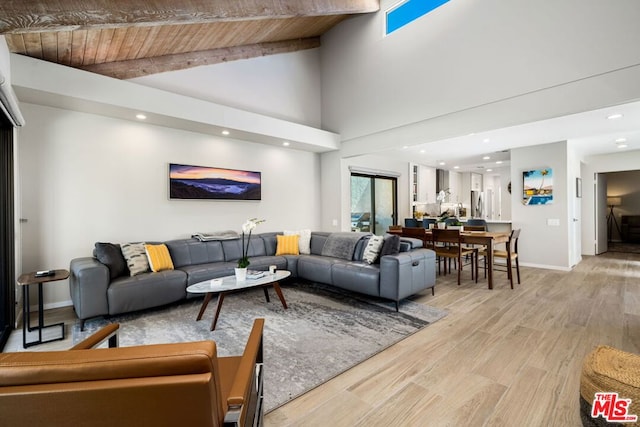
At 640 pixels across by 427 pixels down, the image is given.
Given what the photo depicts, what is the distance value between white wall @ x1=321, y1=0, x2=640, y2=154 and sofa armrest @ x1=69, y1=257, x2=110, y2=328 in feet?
15.9

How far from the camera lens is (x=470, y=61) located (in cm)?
431

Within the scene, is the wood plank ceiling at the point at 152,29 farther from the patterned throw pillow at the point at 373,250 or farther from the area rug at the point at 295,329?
the patterned throw pillow at the point at 373,250

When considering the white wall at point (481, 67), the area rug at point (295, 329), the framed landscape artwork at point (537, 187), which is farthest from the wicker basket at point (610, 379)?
the framed landscape artwork at point (537, 187)

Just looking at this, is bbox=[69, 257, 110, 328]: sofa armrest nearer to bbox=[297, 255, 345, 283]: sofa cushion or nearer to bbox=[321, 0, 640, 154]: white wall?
bbox=[297, 255, 345, 283]: sofa cushion

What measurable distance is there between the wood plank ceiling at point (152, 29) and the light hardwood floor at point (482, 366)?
304cm

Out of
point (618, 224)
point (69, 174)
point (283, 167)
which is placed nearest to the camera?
point (69, 174)

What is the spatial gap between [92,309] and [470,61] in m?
5.91

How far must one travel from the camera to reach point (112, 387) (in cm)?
81

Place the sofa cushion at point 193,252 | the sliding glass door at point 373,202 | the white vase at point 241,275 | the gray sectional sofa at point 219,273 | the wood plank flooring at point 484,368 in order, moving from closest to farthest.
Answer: the wood plank flooring at point 484,368
the gray sectional sofa at point 219,273
the white vase at point 241,275
the sofa cushion at point 193,252
the sliding glass door at point 373,202

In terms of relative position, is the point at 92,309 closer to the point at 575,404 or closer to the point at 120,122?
the point at 120,122

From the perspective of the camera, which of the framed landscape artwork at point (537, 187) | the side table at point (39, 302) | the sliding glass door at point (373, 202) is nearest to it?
the side table at point (39, 302)

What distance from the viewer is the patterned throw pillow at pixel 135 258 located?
368 cm

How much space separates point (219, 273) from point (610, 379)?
3943 millimetres

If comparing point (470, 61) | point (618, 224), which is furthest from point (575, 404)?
point (618, 224)
